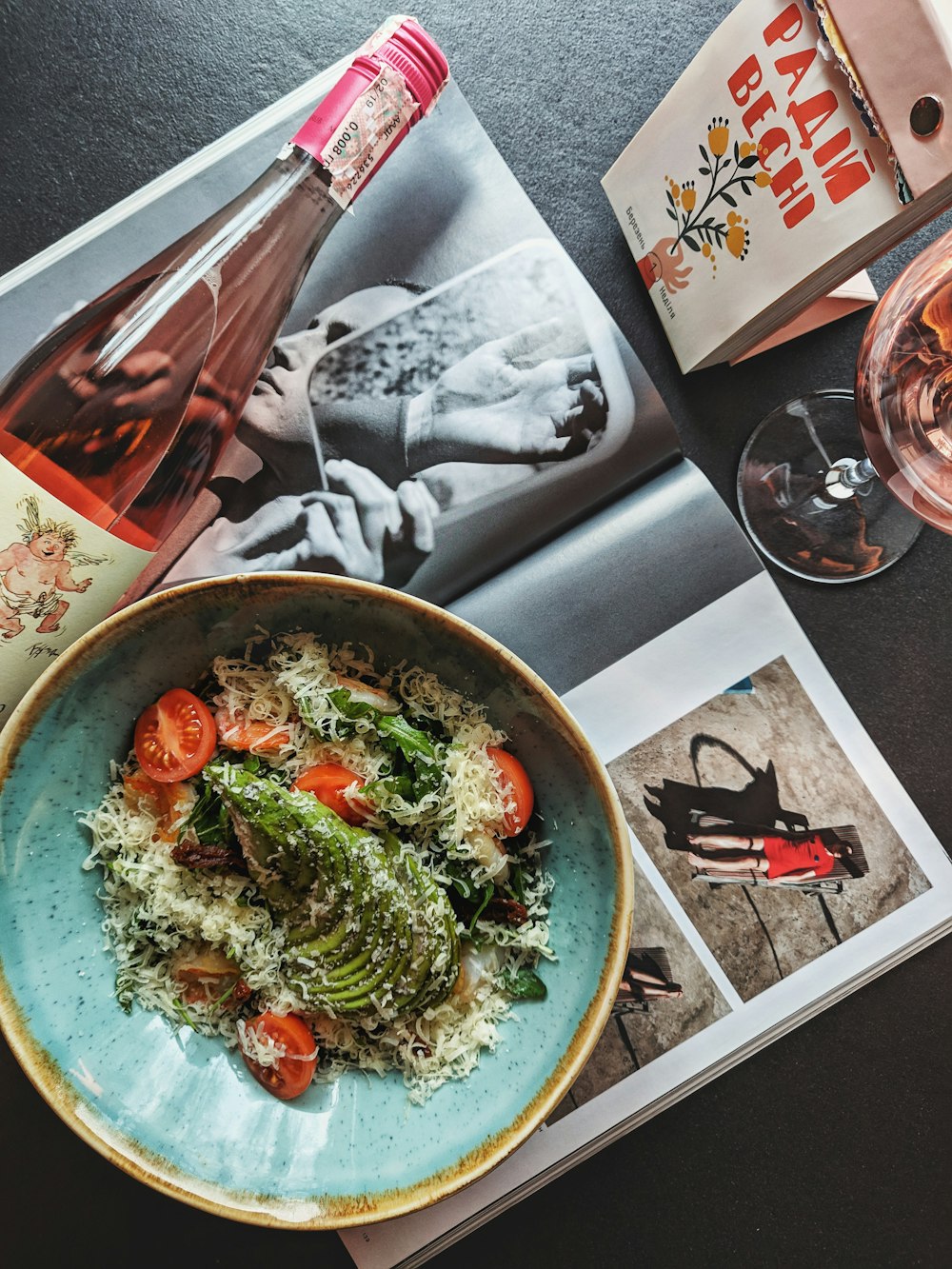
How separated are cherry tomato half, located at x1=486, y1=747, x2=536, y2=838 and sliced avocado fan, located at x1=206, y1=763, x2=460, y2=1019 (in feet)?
0.28

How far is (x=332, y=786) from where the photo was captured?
71 cm

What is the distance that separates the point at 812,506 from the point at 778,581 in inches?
3.5

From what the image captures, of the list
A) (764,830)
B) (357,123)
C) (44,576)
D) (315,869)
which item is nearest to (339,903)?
(315,869)

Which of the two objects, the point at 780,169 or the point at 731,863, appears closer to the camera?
the point at 780,169

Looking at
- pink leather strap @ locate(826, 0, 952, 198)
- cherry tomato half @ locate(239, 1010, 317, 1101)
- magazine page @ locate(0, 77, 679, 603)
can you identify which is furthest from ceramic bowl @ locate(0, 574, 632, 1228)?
pink leather strap @ locate(826, 0, 952, 198)

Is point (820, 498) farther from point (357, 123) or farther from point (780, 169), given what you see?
point (357, 123)

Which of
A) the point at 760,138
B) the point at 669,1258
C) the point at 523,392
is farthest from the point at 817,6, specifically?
the point at 669,1258

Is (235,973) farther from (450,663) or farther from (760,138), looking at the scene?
(760,138)

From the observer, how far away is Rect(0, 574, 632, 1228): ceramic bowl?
655 millimetres

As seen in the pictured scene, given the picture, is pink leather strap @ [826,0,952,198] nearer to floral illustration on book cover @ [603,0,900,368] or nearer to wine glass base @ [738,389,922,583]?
floral illustration on book cover @ [603,0,900,368]

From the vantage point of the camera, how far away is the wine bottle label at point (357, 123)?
2.09 ft

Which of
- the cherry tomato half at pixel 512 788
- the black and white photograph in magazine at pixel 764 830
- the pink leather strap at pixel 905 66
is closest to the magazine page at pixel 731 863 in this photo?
the black and white photograph in magazine at pixel 764 830

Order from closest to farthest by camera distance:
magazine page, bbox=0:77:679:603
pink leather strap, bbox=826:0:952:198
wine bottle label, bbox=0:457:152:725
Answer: pink leather strap, bbox=826:0:952:198 < wine bottle label, bbox=0:457:152:725 < magazine page, bbox=0:77:679:603

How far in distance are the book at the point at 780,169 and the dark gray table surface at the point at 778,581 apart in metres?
0.07
